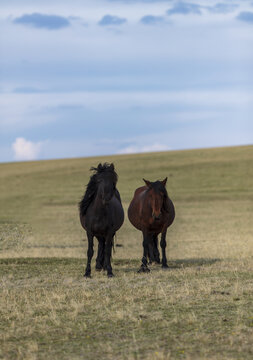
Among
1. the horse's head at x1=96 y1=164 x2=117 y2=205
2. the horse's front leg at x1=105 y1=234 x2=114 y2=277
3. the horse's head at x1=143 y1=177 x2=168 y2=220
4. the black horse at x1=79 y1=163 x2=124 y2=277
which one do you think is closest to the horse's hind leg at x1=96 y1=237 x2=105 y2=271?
the black horse at x1=79 y1=163 x2=124 y2=277

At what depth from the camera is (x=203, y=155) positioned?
7312 centimetres

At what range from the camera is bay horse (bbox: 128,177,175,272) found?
1599 cm

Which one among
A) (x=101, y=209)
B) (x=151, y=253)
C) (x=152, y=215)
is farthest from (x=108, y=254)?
(x=151, y=253)

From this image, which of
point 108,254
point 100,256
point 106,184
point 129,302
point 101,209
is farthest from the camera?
point 100,256

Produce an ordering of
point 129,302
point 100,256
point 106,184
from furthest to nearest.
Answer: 1. point 100,256
2. point 106,184
3. point 129,302

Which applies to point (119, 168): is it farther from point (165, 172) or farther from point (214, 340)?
point (214, 340)

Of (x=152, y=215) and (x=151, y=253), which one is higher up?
(x=152, y=215)

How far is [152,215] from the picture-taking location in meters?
16.4

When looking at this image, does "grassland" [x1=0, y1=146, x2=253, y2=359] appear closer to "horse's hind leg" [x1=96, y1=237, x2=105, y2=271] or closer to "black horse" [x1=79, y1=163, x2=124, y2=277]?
"horse's hind leg" [x1=96, y1=237, x2=105, y2=271]

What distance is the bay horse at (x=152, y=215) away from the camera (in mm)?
15992

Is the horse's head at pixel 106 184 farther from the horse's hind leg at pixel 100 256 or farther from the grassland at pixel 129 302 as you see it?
the horse's hind leg at pixel 100 256

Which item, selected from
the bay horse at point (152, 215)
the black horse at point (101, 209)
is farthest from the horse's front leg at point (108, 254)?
the bay horse at point (152, 215)

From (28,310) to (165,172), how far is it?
5153cm

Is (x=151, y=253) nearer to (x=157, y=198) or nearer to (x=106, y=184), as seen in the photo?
(x=157, y=198)
